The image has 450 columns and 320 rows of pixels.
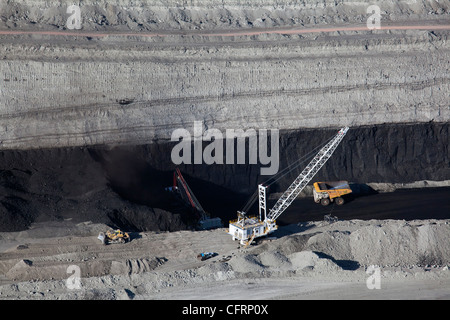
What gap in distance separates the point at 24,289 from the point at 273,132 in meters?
21.5

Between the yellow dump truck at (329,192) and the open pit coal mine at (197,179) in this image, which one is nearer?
the open pit coal mine at (197,179)

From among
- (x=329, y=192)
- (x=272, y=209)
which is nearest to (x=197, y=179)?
(x=272, y=209)

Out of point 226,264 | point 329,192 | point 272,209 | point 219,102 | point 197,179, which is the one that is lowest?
point 226,264

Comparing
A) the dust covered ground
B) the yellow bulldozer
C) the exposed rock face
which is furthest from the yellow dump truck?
the yellow bulldozer

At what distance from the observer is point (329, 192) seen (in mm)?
50938

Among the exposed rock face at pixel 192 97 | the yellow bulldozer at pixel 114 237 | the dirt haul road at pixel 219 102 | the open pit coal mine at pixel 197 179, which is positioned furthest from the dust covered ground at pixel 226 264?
the exposed rock face at pixel 192 97

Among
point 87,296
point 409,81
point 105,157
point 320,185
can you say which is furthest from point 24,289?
point 409,81

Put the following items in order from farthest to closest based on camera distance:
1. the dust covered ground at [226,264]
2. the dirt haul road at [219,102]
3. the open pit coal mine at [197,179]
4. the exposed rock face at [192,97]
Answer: the exposed rock face at [192,97] → the open pit coal mine at [197,179] → the dirt haul road at [219,102] → the dust covered ground at [226,264]

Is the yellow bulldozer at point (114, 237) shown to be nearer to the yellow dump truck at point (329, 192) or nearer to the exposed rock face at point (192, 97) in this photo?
the exposed rock face at point (192, 97)

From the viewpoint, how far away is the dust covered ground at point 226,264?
1521 inches

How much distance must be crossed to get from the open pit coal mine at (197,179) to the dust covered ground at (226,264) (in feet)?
5.60

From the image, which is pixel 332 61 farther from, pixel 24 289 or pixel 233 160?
pixel 24 289

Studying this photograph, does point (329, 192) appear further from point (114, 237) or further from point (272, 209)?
point (114, 237)

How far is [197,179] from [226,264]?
38.8ft
